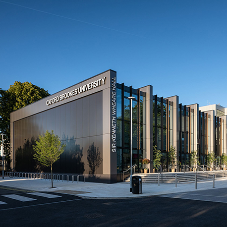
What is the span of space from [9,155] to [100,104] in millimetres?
30936

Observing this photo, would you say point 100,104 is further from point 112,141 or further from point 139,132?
point 139,132

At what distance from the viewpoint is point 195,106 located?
4469cm

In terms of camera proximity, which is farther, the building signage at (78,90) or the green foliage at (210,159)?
the green foliage at (210,159)

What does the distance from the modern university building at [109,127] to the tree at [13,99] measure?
5732mm

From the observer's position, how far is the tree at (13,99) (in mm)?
53281

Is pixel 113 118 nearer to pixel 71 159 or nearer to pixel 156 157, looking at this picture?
pixel 71 159

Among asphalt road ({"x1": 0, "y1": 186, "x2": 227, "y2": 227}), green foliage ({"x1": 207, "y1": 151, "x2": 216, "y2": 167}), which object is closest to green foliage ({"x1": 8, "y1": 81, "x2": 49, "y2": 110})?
green foliage ({"x1": 207, "y1": 151, "x2": 216, "y2": 167})

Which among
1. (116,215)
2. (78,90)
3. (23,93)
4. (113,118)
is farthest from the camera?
(23,93)

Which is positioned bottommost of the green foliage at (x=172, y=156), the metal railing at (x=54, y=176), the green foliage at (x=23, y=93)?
the metal railing at (x=54, y=176)

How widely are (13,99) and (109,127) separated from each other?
32850 mm

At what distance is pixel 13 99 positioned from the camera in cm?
5466

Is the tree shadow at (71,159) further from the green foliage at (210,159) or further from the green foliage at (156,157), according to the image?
the green foliage at (210,159)

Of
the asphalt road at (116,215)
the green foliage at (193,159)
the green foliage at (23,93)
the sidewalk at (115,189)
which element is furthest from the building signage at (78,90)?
the green foliage at (193,159)

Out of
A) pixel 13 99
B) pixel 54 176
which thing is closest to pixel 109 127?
pixel 54 176
